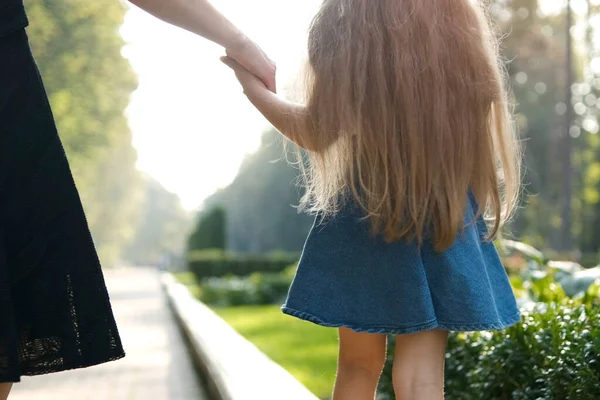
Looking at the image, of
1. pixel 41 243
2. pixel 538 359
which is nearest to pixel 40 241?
pixel 41 243

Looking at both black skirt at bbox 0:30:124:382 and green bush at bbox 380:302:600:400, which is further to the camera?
green bush at bbox 380:302:600:400

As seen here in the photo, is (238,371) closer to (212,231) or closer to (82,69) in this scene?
(82,69)

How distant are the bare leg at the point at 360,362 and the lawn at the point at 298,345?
6.49 ft

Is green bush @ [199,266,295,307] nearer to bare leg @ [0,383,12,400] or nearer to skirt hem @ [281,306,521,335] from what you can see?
skirt hem @ [281,306,521,335]

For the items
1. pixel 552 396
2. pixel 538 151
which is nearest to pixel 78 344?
pixel 552 396

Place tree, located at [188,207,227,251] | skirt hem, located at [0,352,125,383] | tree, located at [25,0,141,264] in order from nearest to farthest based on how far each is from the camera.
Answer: skirt hem, located at [0,352,125,383]
tree, located at [25,0,141,264]
tree, located at [188,207,227,251]

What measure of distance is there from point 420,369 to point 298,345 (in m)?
6.82

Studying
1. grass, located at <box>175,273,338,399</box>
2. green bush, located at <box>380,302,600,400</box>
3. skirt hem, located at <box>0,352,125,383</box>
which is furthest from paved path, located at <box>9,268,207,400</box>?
skirt hem, located at <box>0,352,125,383</box>

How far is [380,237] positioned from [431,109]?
1.24 feet

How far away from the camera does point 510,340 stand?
10.4 ft

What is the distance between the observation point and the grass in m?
6.47

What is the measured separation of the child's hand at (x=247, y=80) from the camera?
2434mm

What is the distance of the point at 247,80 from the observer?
246 centimetres

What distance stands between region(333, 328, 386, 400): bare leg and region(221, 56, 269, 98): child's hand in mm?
743
